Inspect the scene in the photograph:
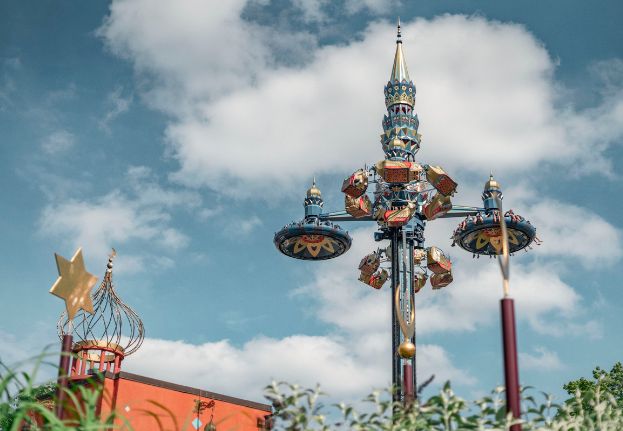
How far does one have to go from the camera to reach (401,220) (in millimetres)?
19266

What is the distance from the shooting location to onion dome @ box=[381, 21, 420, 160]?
2089 centimetres

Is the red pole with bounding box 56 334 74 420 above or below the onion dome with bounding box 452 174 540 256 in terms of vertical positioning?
below

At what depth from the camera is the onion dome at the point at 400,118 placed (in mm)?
20891

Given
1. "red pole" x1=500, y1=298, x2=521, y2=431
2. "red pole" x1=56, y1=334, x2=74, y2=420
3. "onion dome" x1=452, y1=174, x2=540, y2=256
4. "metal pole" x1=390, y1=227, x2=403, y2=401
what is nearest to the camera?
"red pole" x1=500, y1=298, x2=521, y2=431

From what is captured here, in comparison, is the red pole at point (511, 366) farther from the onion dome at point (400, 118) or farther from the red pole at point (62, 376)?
the onion dome at point (400, 118)

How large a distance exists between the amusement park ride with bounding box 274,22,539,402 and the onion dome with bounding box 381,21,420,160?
3cm

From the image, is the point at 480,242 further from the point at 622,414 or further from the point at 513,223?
the point at 622,414

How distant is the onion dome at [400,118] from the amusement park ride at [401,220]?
27 millimetres

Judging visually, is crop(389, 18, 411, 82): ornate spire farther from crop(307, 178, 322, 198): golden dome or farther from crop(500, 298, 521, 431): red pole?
crop(500, 298, 521, 431): red pole

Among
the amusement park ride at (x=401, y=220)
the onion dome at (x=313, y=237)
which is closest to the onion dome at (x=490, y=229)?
the amusement park ride at (x=401, y=220)

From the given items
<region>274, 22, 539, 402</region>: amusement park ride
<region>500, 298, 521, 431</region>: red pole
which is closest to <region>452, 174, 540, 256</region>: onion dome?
<region>274, 22, 539, 402</region>: amusement park ride

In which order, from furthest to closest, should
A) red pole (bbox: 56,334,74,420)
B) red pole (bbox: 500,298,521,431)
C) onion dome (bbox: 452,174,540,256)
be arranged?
1. onion dome (bbox: 452,174,540,256)
2. red pole (bbox: 56,334,74,420)
3. red pole (bbox: 500,298,521,431)

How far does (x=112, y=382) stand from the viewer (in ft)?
46.4

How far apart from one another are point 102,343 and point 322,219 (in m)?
7.40
